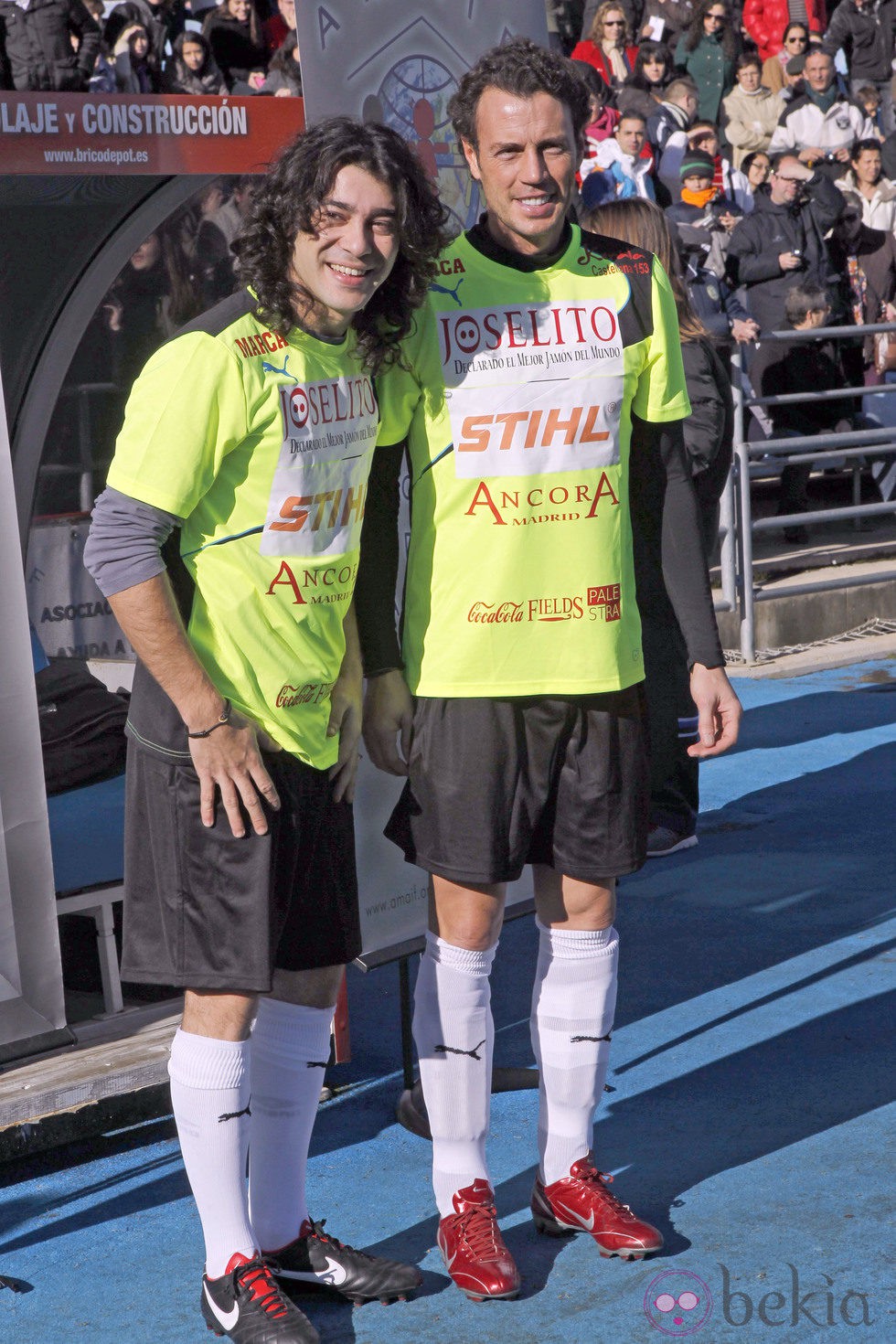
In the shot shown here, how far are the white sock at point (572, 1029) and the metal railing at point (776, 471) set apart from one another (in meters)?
5.60

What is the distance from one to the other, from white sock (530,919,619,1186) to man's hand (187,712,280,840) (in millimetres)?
674

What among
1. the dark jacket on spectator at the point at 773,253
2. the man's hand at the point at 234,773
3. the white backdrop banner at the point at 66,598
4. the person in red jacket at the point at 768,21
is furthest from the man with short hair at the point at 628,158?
the man's hand at the point at 234,773

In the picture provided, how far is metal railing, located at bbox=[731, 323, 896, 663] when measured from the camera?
8453 millimetres

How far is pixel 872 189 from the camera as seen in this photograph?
11.8 metres

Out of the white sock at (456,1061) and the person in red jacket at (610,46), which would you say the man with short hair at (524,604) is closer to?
the white sock at (456,1061)

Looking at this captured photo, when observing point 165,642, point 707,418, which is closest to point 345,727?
point 165,642

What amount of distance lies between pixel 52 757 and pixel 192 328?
178 centimetres

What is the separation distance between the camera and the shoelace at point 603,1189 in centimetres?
297

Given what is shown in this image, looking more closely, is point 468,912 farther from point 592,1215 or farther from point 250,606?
point 250,606

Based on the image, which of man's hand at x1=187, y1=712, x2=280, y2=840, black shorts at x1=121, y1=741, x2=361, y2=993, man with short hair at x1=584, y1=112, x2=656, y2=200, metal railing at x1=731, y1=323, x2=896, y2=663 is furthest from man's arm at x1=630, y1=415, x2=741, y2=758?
man with short hair at x1=584, y1=112, x2=656, y2=200

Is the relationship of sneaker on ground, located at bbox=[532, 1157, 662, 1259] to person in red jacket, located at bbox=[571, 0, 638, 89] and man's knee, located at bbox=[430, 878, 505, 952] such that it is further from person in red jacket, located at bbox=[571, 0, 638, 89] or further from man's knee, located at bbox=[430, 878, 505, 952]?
person in red jacket, located at bbox=[571, 0, 638, 89]

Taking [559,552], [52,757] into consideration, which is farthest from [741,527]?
[559,552]

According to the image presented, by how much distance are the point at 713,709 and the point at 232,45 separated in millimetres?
10111

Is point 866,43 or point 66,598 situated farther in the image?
point 866,43
